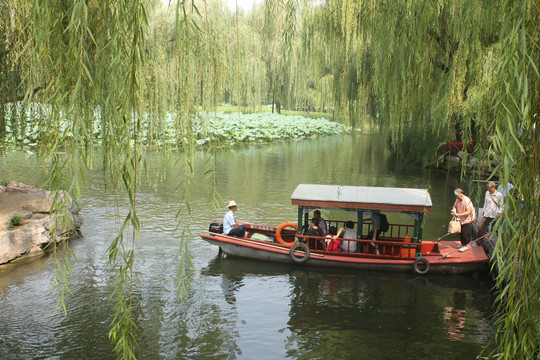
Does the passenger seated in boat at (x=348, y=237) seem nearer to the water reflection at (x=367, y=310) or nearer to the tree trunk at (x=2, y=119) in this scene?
the water reflection at (x=367, y=310)

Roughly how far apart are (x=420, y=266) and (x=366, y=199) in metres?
1.60

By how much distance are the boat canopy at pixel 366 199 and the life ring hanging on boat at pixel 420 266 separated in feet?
3.31

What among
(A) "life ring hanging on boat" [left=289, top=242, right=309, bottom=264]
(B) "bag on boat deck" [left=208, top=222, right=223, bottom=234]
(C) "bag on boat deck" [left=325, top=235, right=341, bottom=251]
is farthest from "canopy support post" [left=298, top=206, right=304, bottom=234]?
(B) "bag on boat deck" [left=208, top=222, right=223, bottom=234]

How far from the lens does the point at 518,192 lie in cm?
236

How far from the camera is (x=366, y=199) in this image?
980 cm

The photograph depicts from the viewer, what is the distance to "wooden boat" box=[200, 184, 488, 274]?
31.4ft

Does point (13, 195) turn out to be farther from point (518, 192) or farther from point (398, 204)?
point (518, 192)

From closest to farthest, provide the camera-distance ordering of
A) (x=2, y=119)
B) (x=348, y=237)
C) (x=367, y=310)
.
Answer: (x=2, y=119) → (x=367, y=310) → (x=348, y=237)

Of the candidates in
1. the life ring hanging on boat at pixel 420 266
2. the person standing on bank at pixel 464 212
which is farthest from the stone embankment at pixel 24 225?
the person standing on bank at pixel 464 212

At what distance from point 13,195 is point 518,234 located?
11.3 metres

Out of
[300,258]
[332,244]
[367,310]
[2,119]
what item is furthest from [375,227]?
[2,119]

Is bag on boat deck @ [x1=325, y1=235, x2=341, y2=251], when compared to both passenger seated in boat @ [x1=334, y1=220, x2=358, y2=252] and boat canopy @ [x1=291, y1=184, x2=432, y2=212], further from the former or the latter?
boat canopy @ [x1=291, y1=184, x2=432, y2=212]

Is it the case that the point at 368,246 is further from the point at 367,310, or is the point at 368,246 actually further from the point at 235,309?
the point at 235,309

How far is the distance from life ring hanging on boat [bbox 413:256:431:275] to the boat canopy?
39.7 inches
